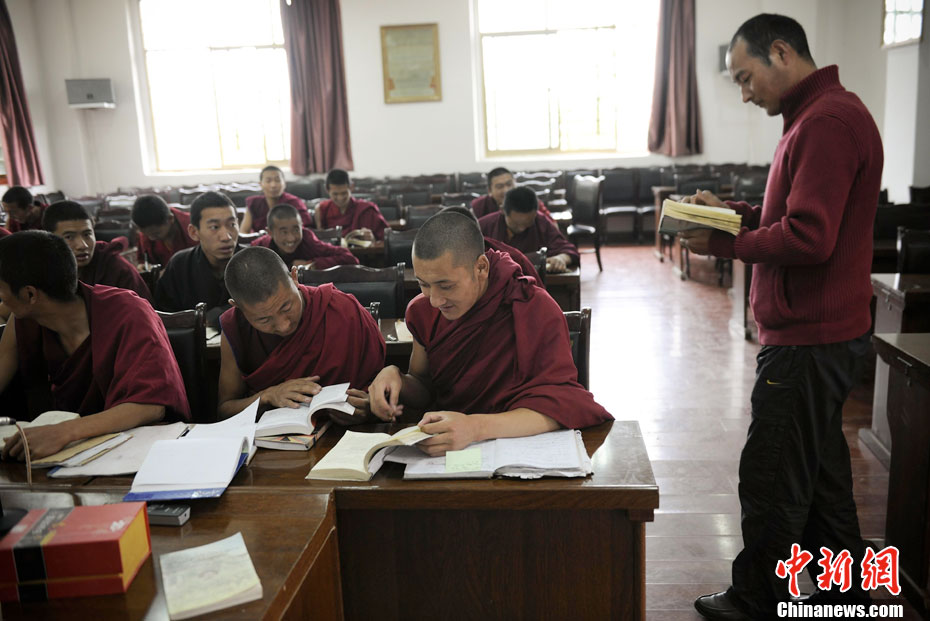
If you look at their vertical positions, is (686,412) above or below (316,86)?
below

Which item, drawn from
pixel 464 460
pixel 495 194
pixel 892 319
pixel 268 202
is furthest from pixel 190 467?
pixel 268 202

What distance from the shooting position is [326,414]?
178 centimetres

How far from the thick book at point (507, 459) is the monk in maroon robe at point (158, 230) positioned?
3.21 metres

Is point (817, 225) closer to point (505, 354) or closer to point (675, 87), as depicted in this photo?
point (505, 354)

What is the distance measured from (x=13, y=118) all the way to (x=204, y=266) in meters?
7.29

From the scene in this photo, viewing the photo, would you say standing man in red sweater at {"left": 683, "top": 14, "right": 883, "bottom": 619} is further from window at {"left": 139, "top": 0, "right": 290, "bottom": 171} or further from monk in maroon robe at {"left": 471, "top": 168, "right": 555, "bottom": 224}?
window at {"left": 139, "top": 0, "right": 290, "bottom": 171}

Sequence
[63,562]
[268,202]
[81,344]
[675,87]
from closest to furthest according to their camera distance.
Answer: [63,562] → [81,344] → [268,202] → [675,87]

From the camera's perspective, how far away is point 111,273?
10.1ft

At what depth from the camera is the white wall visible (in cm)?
941

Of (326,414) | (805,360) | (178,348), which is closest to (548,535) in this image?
(326,414)

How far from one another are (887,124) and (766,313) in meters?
5.59

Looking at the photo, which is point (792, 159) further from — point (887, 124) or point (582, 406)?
point (887, 124)

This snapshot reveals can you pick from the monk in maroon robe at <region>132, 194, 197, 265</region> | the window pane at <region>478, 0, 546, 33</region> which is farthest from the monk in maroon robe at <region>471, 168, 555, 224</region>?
the window pane at <region>478, 0, 546, 33</region>

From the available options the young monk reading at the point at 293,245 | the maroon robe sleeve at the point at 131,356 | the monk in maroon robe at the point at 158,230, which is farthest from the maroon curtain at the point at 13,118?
the maroon robe sleeve at the point at 131,356
